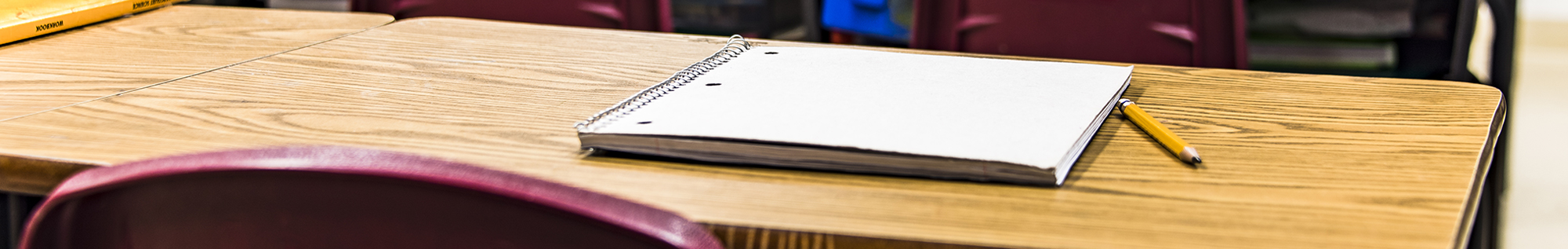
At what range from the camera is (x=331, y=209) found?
1.15ft

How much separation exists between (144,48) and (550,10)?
555 mm

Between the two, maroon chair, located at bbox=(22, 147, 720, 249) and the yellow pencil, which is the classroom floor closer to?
the yellow pencil

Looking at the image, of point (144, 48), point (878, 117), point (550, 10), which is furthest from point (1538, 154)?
point (144, 48)

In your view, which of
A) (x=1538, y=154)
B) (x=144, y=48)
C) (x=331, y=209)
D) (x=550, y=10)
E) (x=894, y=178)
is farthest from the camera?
(x=1538, y=154)

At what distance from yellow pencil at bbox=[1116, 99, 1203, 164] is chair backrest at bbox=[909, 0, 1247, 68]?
59 centimetres

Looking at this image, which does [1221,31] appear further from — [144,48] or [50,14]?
[50,14]

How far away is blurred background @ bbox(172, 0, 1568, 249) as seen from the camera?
1229 mm

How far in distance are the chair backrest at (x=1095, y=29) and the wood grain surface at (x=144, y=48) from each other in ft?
2.36

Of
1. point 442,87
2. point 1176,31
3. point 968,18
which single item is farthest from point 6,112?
point 1176,31

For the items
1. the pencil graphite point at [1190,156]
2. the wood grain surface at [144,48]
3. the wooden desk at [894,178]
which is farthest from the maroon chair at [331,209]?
the wood grain surface at [144,48]

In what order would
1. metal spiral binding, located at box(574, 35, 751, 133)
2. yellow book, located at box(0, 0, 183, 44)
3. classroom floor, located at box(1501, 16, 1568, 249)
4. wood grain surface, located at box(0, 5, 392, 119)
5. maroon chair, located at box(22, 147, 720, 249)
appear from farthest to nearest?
classroom floor, located at box(1501, 16, 1568, 249)
yellow book, located at box(0, 0, 183, 44)
wood grain surface, located at box(0, 5, 392, 119)
metal spiral binding, located at box(574, 35, 751, 133)
maroon chair, located at box(22, 147, 720, 249)

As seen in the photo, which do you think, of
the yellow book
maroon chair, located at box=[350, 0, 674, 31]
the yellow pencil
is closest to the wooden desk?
the yellow pencil

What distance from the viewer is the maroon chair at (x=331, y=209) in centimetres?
33

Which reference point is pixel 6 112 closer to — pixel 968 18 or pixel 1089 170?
pixel 1089 170
